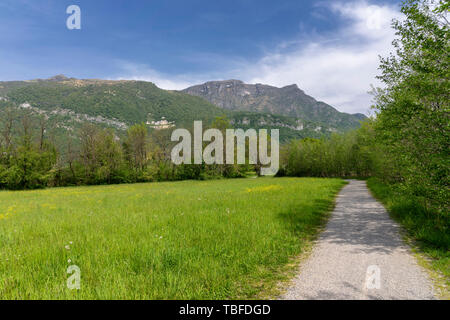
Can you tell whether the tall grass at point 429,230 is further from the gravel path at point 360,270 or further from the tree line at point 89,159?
the tree line at point 89,159

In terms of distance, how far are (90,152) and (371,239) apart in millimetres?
57846

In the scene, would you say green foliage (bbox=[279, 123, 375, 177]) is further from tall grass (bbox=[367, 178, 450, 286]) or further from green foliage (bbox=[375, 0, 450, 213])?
green foliage (bbox=[375, 0, 450, 213])

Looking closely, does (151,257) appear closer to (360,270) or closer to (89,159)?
(360,270)

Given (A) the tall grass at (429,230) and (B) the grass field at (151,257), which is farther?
(A) the tall grass at (429,230)

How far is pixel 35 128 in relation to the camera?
4512 centimetres

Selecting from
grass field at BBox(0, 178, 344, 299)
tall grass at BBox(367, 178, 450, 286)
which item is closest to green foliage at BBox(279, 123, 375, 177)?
tall grass at BBox(367, 178, 450, 286)

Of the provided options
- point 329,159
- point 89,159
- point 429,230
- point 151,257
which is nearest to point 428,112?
point 429,230

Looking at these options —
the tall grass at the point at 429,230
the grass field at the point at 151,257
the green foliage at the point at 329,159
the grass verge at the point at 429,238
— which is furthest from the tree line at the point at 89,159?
the grass verge at the point at 429,238

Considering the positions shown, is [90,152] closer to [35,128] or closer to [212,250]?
[35,128]

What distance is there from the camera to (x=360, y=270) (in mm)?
4613

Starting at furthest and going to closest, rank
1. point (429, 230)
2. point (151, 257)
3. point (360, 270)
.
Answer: point (429, 230) → point (151, 257) → point (360, 270)

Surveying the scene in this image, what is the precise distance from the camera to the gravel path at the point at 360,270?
3734 mm

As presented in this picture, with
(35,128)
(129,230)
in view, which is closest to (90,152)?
(35,128)

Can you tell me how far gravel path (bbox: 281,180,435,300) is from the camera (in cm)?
373
